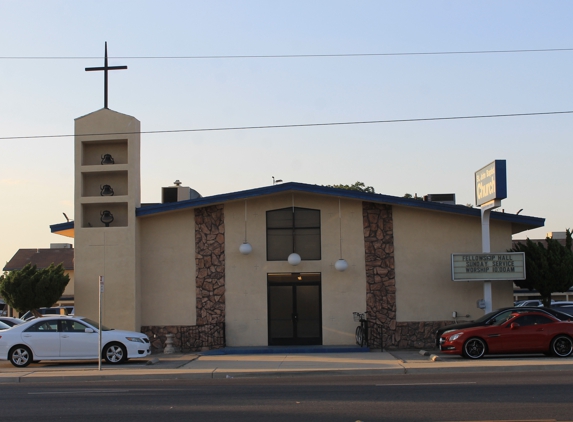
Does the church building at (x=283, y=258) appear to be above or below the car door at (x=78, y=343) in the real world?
above

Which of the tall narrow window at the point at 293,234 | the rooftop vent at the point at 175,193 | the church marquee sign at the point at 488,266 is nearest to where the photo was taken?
the church marquee sign at the point at 488,266

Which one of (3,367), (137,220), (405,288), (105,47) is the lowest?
(3,367)

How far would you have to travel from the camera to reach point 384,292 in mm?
24641

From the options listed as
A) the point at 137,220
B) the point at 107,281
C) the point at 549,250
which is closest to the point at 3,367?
the point at 107,281

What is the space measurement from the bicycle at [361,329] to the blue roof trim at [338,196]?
4121mm

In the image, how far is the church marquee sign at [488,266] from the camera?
23422mm

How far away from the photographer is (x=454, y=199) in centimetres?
2877

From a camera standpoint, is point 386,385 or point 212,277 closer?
point 386,385

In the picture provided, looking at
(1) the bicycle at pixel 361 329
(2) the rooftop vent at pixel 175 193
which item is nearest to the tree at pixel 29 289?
(2) the rooftop vent at pixel 175 193

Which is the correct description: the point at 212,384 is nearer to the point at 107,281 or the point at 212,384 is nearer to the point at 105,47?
the point at 107,281

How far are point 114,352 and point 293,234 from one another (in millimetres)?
7715

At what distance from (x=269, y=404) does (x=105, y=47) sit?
17671 millimetres

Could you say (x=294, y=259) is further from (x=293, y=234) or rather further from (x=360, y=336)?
(x=360, y=336)

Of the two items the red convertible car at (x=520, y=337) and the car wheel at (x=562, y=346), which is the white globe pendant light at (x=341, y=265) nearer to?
the red convertible car at (x=520, y=337)
